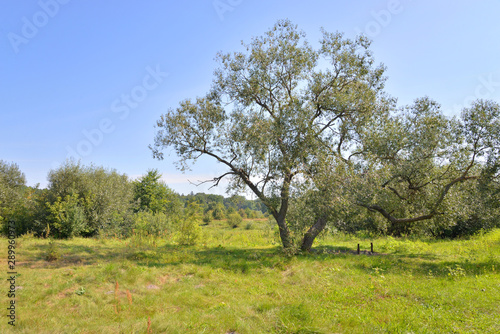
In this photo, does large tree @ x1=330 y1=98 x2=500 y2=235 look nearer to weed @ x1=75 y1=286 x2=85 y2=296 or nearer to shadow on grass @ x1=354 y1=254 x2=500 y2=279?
shadow on grass @ x1=354 y1=254 x2=500 y2=279

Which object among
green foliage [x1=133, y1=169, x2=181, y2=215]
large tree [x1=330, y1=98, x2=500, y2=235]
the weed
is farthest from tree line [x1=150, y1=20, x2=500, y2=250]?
green foliage [x1=133, y1=169, x2=181, y2=215]

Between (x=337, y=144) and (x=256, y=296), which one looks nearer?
(x=256, y=296)

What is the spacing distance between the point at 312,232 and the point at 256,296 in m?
7.89

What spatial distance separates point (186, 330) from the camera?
235 inches

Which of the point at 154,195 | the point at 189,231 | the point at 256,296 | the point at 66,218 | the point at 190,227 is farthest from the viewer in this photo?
the point at 154,195

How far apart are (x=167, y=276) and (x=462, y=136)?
16048 millimetres

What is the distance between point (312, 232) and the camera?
15.7 m

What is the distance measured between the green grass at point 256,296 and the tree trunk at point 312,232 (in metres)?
2.24

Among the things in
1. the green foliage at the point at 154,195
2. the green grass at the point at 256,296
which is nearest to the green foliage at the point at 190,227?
the green grass at the point at 256,296

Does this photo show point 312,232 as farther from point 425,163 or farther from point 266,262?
point 425,163

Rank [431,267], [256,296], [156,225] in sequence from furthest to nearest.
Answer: [156,225]
[431,267]
[256,296]

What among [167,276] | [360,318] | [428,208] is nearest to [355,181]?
[428,208]

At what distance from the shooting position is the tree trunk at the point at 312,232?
15.6 m

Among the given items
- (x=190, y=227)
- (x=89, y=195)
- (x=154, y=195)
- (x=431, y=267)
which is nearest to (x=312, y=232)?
(x=431, y=267)
